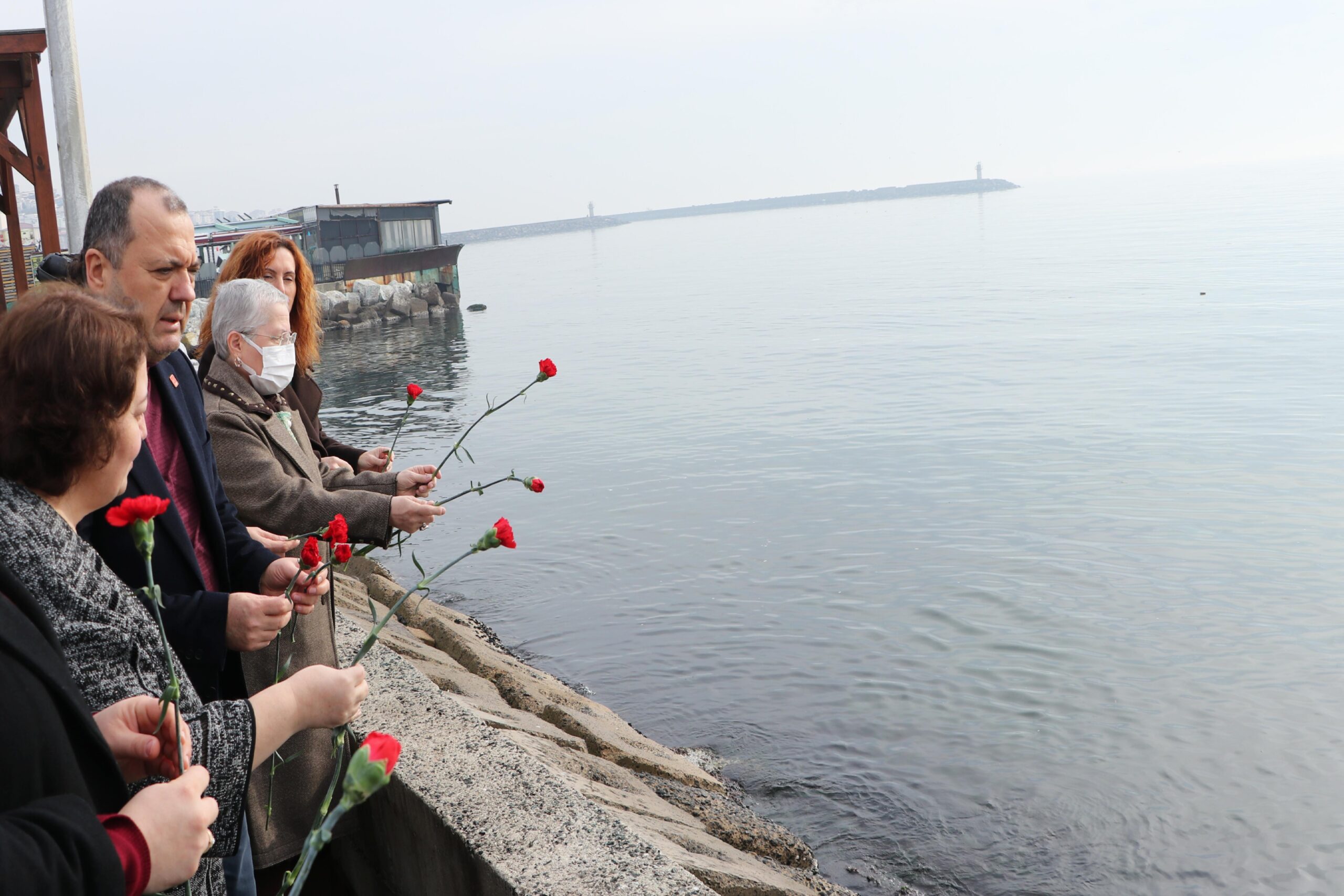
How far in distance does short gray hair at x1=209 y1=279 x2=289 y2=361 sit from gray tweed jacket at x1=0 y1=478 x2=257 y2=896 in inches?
56.5

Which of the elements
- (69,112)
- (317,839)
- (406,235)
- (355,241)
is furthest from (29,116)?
(406,235)

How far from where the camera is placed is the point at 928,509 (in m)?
12.9

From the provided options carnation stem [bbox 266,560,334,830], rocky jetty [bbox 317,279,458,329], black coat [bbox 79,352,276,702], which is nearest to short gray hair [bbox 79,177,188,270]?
black coat [bbox 79,352,276,702]

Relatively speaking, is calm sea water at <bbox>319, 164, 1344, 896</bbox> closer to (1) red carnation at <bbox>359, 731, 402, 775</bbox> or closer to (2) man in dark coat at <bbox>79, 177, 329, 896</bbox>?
(2) man in dark coat at <bbox>79, 177, 329, 896</bbox>

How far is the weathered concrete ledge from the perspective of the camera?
2361mm

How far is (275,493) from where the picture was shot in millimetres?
2863

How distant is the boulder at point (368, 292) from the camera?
48031 mm

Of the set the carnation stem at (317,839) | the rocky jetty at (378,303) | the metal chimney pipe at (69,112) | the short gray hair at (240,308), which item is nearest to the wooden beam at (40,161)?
the metal chimney pipe at (69,112)

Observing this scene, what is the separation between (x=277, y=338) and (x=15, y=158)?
10.6m

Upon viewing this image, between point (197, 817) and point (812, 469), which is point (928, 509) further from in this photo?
point (197, 817)

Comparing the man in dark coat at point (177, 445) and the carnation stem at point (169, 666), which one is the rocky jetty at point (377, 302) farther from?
the carnation stem at point (169, 666)

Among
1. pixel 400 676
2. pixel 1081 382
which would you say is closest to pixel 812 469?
pixel 1081 382

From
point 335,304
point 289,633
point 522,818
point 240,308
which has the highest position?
point 335,304

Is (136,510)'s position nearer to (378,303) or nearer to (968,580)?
(968,580)
